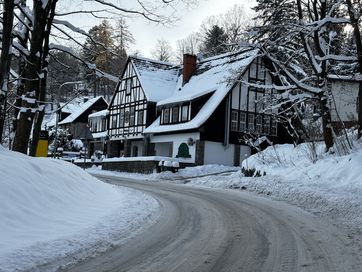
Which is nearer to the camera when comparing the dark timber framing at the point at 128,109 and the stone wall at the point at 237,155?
the stone wall at the point at 237,155

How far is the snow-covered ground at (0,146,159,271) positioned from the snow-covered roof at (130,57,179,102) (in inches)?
1349

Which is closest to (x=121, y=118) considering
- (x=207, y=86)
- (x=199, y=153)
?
(x=207, y=86)

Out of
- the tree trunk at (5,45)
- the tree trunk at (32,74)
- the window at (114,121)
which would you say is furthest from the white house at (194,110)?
the tree trunk at (5,45)

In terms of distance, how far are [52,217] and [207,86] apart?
33005 mm

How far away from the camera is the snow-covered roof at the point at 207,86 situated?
3812 cm

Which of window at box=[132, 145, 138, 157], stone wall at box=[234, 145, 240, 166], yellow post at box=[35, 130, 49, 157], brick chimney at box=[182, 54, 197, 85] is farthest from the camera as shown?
window at box=[132, 145, 138, 157]

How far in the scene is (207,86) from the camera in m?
40.6

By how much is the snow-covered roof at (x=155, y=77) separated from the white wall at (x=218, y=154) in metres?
9.24

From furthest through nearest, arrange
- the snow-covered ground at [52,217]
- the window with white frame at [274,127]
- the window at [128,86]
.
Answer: the window at [128,86], the window with white frame at [274,127], the snow-covered ground at [52,217]

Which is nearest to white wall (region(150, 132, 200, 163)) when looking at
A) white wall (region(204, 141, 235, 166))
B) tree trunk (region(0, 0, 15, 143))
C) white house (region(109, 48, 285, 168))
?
white house (region(109, 48, 285, 168))

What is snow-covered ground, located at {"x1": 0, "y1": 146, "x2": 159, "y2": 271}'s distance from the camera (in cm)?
623

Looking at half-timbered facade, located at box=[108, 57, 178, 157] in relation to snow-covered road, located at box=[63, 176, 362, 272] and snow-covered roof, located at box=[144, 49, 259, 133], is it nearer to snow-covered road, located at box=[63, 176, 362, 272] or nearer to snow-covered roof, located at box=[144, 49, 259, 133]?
snow-covered roof, located at box=[144, 49, 259, 133]

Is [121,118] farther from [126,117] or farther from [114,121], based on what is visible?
[114,121]

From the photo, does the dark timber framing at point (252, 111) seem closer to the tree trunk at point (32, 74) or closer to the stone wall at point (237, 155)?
the stone wall at point (237, 155)
